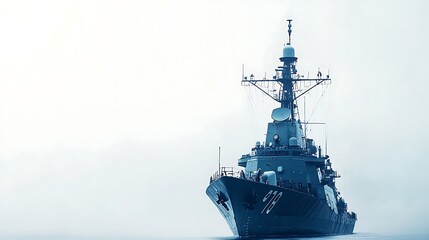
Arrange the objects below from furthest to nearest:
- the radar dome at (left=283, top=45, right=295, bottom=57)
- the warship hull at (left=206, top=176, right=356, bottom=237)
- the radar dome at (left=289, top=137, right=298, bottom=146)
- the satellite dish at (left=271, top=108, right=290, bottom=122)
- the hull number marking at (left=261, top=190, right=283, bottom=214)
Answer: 1. the radar dome at (left=283, top=45, right=295, bottom=57)
2. the satellite dish at (left=271, top=108, right=290, bottom=122)
3. the radar dome at (left=289, top=137, right=298, bottom=146)
4. the hull number marking at (left=261, top=190, right=283, bottom=214)
5. the warship hull at (left=206, top=176, right=356, bottom=237)

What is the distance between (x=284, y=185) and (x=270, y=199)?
541 cm

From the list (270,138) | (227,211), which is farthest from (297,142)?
(227,211)

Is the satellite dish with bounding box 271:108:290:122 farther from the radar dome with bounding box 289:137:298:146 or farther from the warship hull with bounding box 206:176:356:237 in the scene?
the warship hull with bounding box 206:176:356:237

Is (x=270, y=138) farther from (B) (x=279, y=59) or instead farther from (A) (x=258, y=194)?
(A) (x=258, y=194)

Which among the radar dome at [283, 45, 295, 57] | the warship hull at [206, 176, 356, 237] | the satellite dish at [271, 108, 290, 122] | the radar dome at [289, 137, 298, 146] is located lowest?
the warship hull at [206, 176, 356, 237]

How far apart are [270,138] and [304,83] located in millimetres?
5445

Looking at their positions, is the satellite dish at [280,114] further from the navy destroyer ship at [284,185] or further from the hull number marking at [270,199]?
the hull number marking at [270,199]

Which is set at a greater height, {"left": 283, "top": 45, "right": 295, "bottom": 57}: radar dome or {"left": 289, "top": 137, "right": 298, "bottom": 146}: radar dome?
{"left": 283, "top": 45, "right": 295, "bottom": 57}: radar dome

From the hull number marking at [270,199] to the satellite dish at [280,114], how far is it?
33.3ft

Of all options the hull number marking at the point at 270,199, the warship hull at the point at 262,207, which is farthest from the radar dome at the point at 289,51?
the hull number marking at the point at 270,199

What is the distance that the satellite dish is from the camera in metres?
52.2

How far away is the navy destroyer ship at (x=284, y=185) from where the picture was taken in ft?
139

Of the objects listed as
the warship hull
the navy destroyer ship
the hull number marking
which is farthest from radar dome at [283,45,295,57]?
the hull number marking

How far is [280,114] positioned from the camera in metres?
52.4
